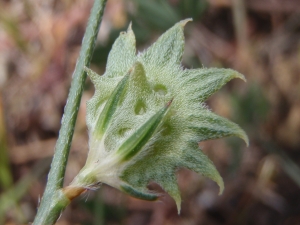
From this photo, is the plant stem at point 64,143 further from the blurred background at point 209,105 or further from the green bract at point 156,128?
the blurred background at point 209,105

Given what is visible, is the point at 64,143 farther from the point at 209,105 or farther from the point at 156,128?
the point at 209,105

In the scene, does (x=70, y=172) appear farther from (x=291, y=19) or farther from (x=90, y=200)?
(x=291, y=19)

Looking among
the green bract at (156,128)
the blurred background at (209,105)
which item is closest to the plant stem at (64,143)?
the green bract at (156,128)

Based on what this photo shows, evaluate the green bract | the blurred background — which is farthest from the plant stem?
the blurred background

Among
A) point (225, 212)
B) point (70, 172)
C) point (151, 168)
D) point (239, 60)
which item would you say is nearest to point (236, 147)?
point (225, 212)

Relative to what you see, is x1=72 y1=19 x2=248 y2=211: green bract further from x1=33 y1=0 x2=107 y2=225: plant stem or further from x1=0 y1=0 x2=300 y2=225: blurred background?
x1=0 y1=0 x2=300 y2=225: blurred background
